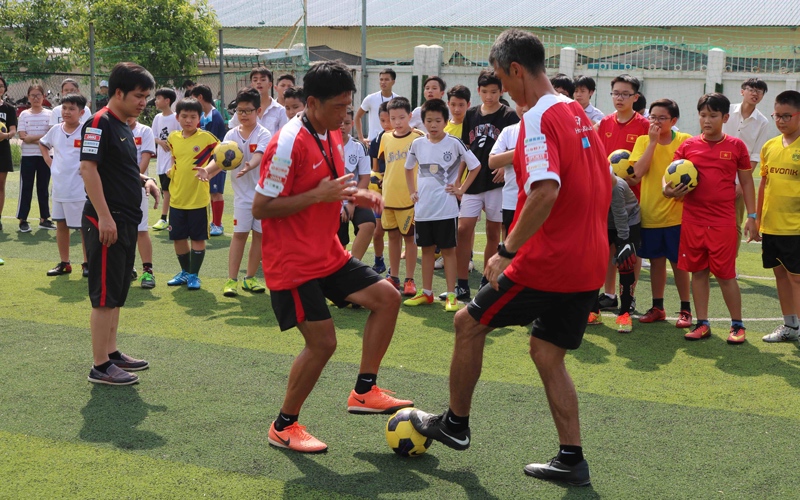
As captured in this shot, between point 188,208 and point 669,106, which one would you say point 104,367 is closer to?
point 188,208

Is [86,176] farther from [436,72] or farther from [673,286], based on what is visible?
[436,72]

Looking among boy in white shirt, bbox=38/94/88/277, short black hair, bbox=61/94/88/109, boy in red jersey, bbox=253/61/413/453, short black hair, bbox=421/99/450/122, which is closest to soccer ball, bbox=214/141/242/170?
short black hair, bbox=421/99/450/122

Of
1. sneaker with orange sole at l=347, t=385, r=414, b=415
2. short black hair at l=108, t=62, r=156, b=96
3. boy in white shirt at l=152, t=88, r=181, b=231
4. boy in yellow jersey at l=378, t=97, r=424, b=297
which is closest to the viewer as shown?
sneaker with orange sole at l=347, t=385, r=414, b=415

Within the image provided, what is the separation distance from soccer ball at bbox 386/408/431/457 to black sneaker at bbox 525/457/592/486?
0.67m

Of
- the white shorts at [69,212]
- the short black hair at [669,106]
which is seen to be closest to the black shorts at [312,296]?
the short black hair at [669,106]

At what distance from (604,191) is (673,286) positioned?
5407 mm

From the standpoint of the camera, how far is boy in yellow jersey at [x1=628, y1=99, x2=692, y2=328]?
295 inches

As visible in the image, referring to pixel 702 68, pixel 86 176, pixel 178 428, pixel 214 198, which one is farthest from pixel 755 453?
pixel 702 68

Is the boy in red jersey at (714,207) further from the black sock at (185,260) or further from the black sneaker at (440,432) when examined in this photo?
the black sock at (185,260)

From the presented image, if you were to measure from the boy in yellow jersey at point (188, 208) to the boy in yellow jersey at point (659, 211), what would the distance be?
443cm

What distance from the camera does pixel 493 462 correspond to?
178 inches

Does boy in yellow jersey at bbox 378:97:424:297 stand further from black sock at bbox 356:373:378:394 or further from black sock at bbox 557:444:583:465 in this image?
black sock at bbox 557:444:583:465

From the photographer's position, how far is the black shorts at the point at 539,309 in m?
4.26

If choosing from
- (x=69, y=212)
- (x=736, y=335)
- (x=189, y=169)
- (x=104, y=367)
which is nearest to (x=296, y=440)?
(x=104, y=367)
